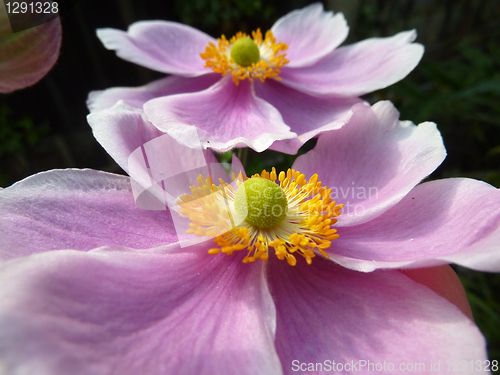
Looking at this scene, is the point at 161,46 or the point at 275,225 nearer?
the point at 275,225

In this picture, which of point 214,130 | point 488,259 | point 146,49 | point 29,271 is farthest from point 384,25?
point 29,271

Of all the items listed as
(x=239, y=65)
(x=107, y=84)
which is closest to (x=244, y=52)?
(x=239, y=65)


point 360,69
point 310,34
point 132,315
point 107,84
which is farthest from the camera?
point 107,84

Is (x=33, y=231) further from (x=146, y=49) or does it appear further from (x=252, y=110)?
(x=146, y=49)

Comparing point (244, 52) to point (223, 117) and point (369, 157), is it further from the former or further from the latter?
point (369, 157)

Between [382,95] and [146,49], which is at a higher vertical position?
[146,49]

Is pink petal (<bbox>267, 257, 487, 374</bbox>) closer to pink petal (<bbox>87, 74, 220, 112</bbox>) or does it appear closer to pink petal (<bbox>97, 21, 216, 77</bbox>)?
pink petal (<bbox>87, 74, 220, 112</bbox>)

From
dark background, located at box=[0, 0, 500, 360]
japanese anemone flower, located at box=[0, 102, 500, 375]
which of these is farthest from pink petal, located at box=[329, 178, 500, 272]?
dark background, located at box=[0, 0, 500, 360]
